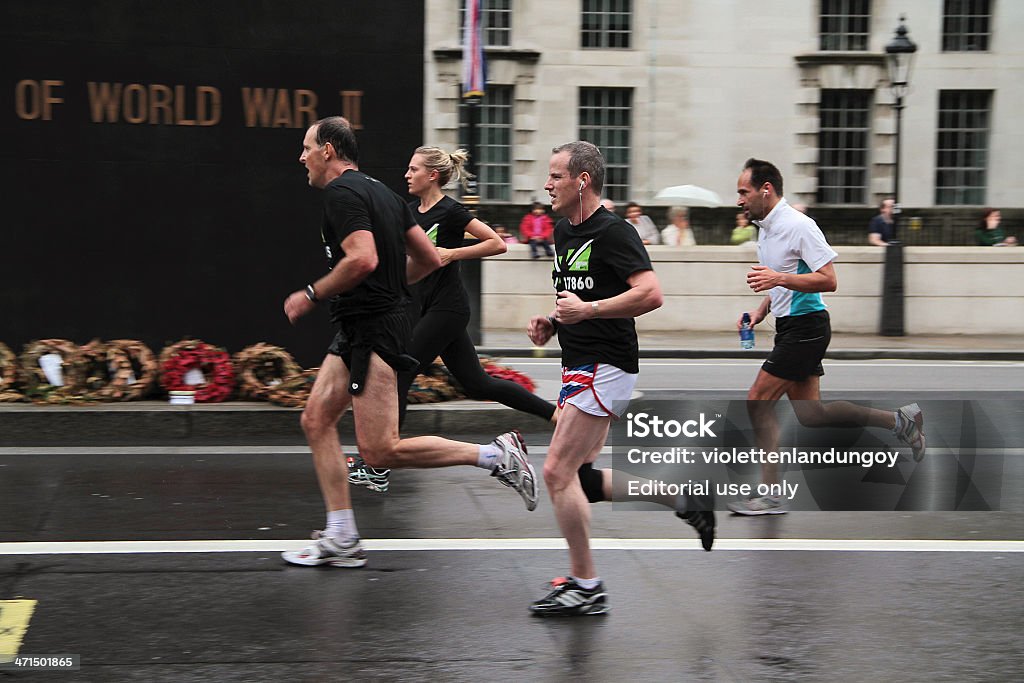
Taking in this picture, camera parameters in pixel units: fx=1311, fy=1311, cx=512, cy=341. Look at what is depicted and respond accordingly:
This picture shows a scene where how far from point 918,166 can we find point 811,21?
4298 millimetres

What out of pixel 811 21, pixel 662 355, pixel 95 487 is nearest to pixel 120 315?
pixel 95 487

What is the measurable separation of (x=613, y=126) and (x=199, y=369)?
2179 cm

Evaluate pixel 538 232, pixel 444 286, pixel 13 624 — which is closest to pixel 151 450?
pixel 444 286

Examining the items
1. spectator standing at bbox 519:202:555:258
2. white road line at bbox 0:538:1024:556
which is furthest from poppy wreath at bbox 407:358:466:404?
spectator standing at bbox 519:202:555:258

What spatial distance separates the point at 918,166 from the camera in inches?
1218

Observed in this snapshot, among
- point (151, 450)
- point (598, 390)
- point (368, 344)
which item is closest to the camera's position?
point (598, 390)

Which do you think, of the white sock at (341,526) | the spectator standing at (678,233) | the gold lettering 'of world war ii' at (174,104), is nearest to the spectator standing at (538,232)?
the spectator standing at (678,233)

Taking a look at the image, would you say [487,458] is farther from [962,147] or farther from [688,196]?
[962,147]

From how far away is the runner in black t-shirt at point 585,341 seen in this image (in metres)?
5.06

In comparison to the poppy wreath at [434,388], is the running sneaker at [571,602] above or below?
below

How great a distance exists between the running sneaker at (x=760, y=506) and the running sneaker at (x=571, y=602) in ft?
6.64

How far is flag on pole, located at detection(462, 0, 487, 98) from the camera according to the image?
1317 centimetres

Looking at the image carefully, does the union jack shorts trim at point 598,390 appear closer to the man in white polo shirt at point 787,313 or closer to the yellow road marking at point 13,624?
the man in white polo shirt at point 787,313

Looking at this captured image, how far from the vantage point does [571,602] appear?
5.13m
